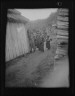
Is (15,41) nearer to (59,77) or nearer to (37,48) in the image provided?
(37,48)

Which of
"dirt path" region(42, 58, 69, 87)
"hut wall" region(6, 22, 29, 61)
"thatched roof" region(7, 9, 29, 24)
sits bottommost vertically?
"dirt path" region(42, 58, 69, 87)

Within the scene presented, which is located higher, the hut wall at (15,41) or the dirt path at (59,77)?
the hut wall at (15,41)

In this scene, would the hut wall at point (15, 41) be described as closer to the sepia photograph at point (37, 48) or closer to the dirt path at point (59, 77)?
the sepia photograph at point (37, 48)

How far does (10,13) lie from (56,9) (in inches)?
12.1

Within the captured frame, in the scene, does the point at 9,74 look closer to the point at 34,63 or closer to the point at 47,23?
the point at 34,63

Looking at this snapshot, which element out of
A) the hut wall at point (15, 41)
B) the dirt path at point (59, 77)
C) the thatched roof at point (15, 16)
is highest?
the thatched roof at point (15, 16)

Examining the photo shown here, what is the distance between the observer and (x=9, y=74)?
1.17 m

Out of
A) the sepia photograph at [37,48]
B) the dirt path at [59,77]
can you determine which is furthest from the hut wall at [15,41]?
the dirt path at [59,77]

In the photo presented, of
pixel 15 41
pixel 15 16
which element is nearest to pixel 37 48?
pixel 15 41

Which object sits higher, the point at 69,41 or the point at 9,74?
the point at 69,41

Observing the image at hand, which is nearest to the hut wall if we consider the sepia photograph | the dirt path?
the sepia photograph

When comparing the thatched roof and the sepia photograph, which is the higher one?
the thatched roof

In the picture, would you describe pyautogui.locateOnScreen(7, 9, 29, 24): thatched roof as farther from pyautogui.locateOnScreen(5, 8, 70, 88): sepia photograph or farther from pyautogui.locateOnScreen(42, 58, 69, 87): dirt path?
pyautogui.locateOnScreen(42, 58, 69, 87): dirt path
